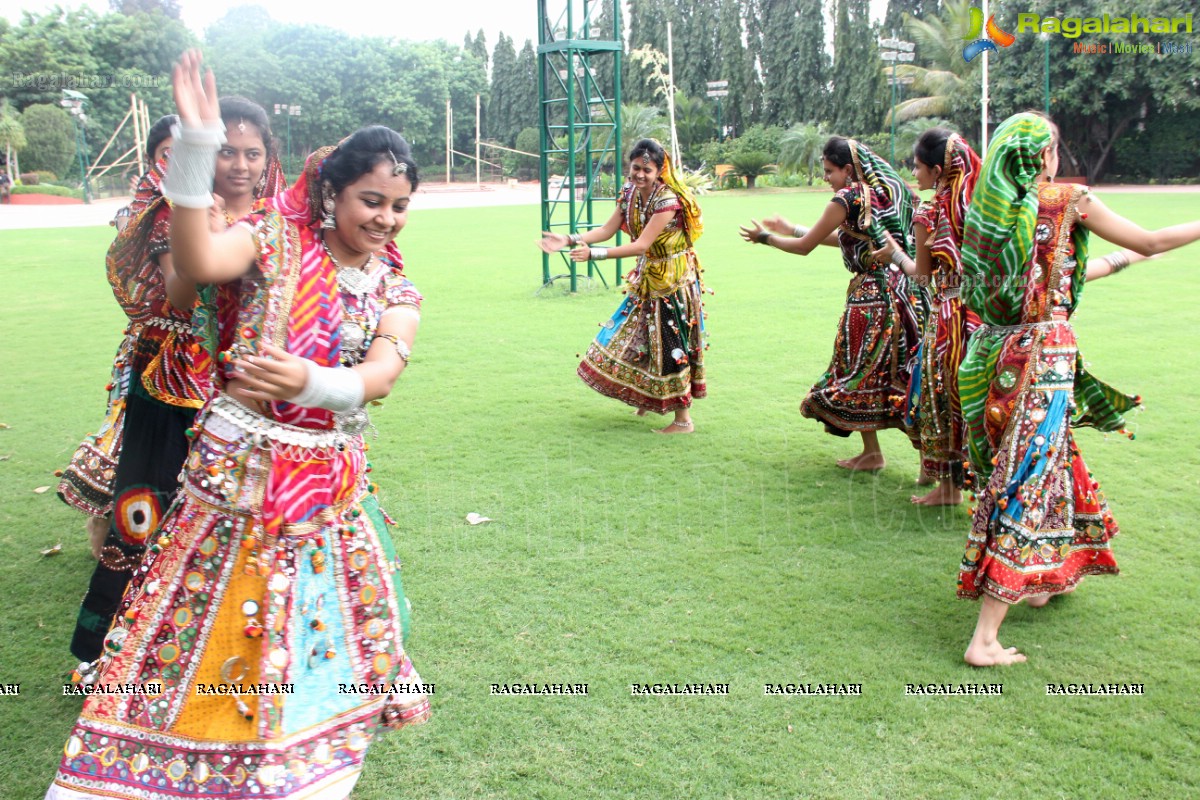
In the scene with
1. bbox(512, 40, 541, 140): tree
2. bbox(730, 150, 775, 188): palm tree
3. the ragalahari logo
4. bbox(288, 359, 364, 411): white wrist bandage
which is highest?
bbox(512, 40, 541, 140): tree

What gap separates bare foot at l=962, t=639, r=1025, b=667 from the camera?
340cm

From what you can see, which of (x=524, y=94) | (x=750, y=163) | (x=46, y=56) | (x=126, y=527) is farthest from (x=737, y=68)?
(x=126, y=527)

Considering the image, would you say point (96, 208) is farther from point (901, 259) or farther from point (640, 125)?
point (901, 259)

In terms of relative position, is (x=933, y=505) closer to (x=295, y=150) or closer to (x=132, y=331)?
(x=132, y=331)

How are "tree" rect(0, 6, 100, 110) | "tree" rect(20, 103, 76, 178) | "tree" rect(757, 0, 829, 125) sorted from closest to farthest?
"tree" rect(0, 6, 100, 110) → "tree" rect(20, 103, 76, 178) → "tree" rect(757, 0, 829, 125)

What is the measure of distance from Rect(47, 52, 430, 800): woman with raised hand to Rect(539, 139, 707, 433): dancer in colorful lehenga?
3757 millimetres

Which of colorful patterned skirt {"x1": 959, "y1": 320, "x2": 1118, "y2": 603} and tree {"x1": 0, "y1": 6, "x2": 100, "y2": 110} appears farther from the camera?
tree {"x1": 0, "y1": 6, "x2": 100, "y2": 110}

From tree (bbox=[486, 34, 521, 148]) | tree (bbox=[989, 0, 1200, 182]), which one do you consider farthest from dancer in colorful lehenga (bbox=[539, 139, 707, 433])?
tree (bbox=[486, 34, 521, 148])

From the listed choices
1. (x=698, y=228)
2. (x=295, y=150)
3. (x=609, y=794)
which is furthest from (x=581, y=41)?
(x=295, y=150)

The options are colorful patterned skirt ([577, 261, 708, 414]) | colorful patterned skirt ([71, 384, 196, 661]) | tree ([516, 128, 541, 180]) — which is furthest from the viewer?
tree ([516, 128, 541, 180])

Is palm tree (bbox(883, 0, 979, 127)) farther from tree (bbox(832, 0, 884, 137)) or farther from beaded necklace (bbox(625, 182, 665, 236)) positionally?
beaded necklace (bbox(625, 182, 665, 236))

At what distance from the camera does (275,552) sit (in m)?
2.29

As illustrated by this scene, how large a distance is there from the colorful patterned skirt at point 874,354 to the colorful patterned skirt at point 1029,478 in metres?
1.64

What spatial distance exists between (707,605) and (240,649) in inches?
82.4
